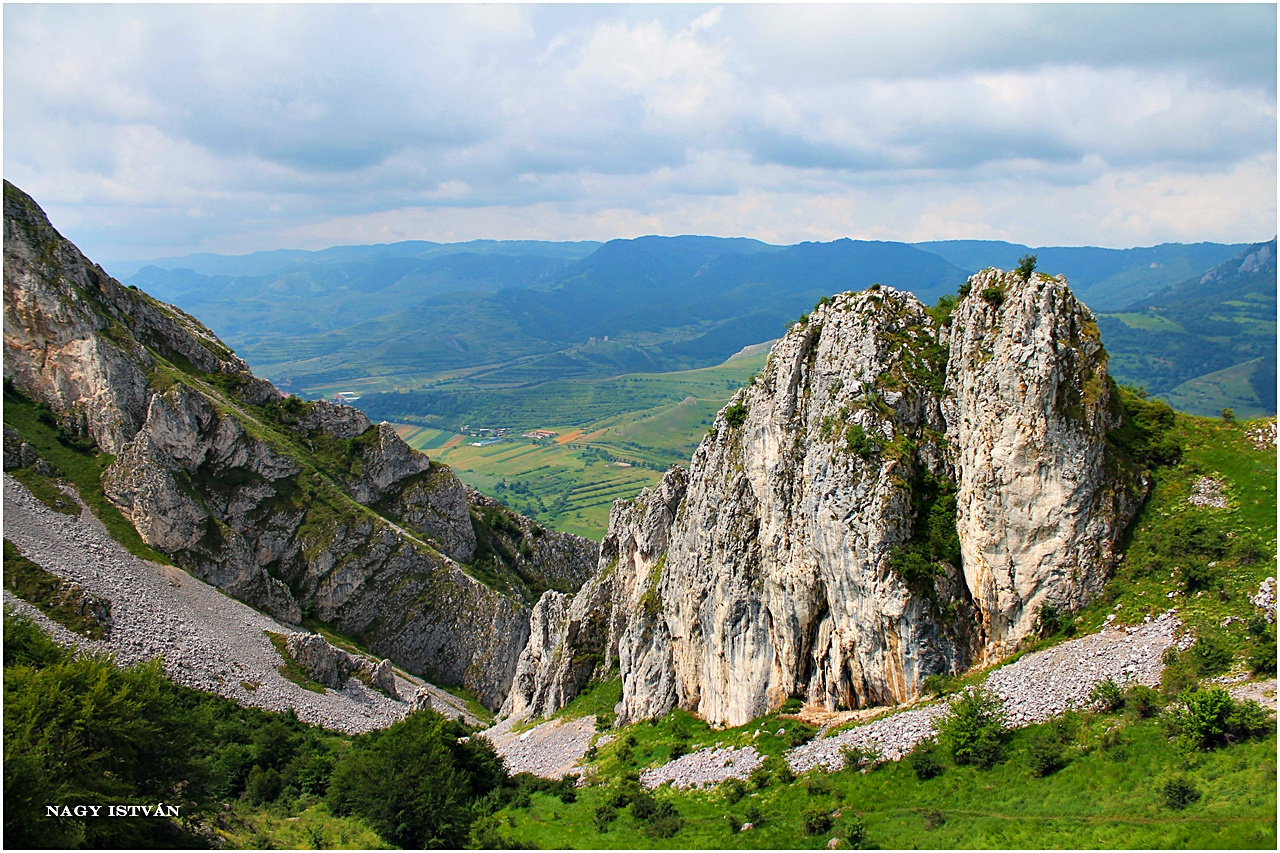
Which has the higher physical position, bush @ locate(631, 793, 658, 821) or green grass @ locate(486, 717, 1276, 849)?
green grass @ locate(486, 717, 1276, 849)

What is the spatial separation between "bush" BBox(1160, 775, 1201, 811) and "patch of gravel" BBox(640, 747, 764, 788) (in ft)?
73.6

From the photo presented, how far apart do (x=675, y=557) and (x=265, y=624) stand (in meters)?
60.5

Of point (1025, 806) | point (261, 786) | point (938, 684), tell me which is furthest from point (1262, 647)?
point (261, 786)

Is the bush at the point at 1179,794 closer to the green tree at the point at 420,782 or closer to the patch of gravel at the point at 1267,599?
the patch of gravel at the point at 1267,599

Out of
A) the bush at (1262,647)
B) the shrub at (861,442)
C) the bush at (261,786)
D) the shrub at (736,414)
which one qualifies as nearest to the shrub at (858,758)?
the shrub at (861,442)

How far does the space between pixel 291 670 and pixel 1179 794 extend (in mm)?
89766

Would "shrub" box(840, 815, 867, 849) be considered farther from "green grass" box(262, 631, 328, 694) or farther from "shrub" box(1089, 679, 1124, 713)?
"green grass" box(262, 631, 328, 694)

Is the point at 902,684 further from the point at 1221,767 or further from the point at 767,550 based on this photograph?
the point at 1221,767

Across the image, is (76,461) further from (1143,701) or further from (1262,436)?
(1262,436)

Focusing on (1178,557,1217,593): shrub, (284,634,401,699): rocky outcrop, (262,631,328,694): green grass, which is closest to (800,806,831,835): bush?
(1178,557,1217,593): shrub

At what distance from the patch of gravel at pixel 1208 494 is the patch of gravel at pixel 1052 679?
7.71m

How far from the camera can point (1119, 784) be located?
2961cm

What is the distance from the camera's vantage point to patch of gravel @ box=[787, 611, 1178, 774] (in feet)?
116

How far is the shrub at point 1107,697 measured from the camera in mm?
33875
